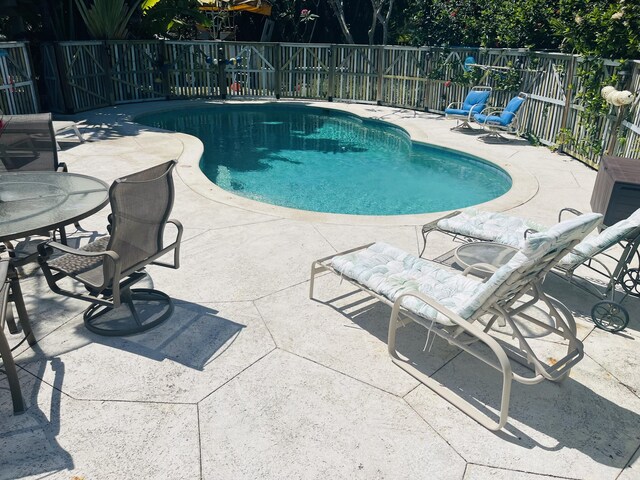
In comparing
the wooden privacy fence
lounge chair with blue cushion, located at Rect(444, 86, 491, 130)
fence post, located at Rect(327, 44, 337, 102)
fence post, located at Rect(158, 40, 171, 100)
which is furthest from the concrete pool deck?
fence post, located at Rect(158, 40, 171, 100)

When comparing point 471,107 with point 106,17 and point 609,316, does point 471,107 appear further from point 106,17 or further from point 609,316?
point 106,17

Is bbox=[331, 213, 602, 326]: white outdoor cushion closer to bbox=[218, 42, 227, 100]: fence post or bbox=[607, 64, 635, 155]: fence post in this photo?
bbox=[607, 64, 635, 155]: fence post

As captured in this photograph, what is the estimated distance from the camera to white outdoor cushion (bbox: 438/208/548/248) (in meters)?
4.88

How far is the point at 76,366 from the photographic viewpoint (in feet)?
11.4

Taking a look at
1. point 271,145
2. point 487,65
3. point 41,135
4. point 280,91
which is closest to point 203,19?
point 280,91

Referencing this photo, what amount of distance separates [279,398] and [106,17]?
48.5 ft

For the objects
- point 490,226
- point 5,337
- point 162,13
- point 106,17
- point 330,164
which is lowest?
point 330,164

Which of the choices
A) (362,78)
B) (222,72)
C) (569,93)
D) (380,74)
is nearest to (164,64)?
(222,72)

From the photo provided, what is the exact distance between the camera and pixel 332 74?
16422 millimetres

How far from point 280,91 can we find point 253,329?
1432 cm

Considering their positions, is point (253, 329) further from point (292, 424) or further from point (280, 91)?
point (280, 91)

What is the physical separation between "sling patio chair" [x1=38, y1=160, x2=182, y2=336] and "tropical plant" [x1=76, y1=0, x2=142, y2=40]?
13.0m

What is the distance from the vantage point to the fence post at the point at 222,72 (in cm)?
1636

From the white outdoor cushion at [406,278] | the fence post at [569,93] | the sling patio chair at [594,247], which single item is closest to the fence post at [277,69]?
the fence post at [569,93]
